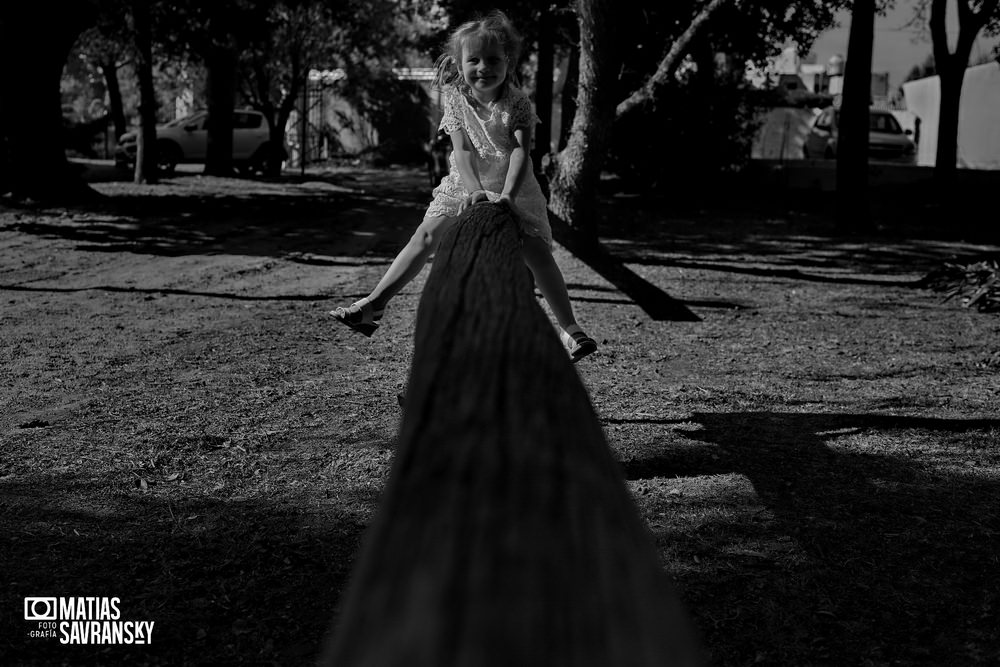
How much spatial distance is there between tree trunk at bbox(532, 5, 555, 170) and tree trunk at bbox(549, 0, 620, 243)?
633cm

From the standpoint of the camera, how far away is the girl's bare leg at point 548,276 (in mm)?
5039

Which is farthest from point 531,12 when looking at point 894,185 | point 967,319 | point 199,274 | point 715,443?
point 715,443

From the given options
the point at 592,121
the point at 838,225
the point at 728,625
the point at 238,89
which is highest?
the point at 238,89

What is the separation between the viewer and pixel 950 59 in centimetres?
2009

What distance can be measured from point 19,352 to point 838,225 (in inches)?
492

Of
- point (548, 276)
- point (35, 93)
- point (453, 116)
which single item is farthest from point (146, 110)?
point (548, 276)

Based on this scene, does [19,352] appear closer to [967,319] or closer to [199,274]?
[199,274]

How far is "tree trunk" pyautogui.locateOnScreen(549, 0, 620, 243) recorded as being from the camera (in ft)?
38.7

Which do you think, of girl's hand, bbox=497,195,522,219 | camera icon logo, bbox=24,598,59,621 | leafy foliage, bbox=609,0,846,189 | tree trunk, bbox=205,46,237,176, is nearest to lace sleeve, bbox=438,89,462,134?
girl's hand, bbox=497,195,522,219

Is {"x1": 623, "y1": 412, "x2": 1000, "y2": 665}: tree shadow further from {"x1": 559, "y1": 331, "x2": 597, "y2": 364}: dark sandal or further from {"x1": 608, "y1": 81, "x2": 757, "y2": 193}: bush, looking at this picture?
{"x1": 608, "y1": 81, "x2": 757, "y2": 193}: bush

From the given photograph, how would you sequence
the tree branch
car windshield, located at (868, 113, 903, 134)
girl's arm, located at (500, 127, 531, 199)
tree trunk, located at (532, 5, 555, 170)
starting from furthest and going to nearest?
car windshield, located at (868, 113, 903, 134) → tree trunk, located at (532, 5, 555, 170) → the tree branch → girl's arm, located at (500, 127, 531, 199)

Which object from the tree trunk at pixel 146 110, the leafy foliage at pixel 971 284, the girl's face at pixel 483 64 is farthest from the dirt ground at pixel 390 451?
the tree trunk at pixel 146 110

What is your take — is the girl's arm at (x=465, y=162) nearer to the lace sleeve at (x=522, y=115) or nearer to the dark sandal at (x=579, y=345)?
the lace sleeve at (x=522, y=115)

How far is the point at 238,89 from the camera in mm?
34938
